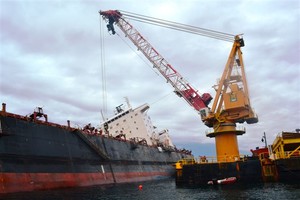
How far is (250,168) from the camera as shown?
36062 mm

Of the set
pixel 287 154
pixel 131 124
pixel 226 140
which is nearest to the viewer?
pixel 287 154

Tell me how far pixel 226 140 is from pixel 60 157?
2046 centimetres

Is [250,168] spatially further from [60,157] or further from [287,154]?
[60,157]

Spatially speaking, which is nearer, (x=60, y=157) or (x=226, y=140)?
(x=60, y=157)

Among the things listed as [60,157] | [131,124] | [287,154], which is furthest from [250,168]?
[131,124]

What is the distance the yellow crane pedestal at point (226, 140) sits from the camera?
130 ft

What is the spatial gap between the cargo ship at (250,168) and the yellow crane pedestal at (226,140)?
1.30 metres

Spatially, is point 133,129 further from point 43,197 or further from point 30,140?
point 43,197

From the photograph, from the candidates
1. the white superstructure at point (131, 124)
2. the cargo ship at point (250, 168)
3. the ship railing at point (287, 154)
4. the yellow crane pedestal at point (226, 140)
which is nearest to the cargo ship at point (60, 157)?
the white superstructure at point (131, 124)

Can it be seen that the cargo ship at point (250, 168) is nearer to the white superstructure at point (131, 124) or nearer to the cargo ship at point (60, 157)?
the cargo ship at point (60, 157)

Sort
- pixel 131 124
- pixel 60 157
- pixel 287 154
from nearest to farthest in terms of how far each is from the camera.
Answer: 1. pixel 60 157
2. pixel 287 154
3. pixel 131 124

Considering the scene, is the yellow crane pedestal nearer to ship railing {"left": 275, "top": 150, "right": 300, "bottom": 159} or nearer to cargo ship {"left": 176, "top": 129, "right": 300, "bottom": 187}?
cargo ship {"left": 176, "top": 129, "right": 300, "bottom": 187}

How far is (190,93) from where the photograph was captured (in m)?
56.6

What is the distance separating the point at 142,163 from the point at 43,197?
2868 cm
